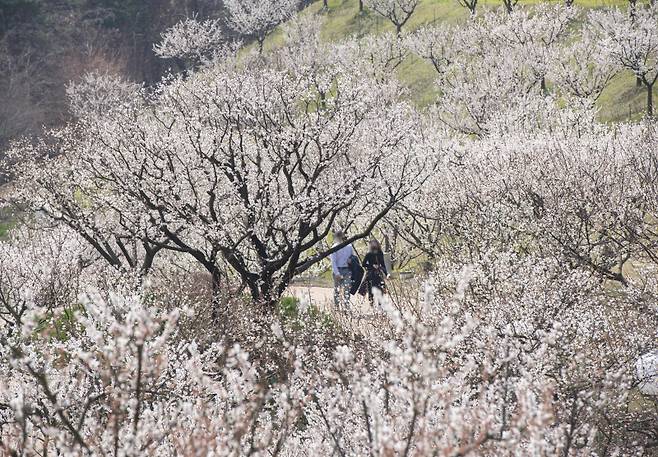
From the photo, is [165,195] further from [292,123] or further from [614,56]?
[614,56]

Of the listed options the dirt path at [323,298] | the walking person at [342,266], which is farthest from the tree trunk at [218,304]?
the walking person at [342,266]

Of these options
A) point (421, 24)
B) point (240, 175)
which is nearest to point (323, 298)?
point (240, 175)

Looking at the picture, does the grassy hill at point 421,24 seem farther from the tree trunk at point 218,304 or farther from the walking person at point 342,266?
the tree trunk at point 218,304

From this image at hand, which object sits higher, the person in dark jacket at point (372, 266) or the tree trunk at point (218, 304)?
the person in dark jacket at point (372, 266)

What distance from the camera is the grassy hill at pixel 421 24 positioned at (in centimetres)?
3262

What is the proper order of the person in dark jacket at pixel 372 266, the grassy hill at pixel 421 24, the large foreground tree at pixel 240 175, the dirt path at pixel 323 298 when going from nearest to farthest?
1. the large foreground tree at pixel 240 175
2. the dirt path at pixel 323 298
3. the person in dark jacket at pixel 372 266
4. the grassy hill at pixel 421 24

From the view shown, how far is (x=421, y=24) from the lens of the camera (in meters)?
49.3

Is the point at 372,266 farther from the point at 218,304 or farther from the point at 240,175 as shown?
the point at 218,304

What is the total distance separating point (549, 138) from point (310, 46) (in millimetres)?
30247

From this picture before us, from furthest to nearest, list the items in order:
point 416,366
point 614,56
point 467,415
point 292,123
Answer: point 614,56, point 292,123, point 467,415, point 416,366

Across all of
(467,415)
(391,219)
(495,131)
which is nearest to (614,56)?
(495,131)

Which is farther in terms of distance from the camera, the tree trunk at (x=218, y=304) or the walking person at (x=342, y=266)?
the walking person at (x=342, y=266)

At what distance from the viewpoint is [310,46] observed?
47000mm

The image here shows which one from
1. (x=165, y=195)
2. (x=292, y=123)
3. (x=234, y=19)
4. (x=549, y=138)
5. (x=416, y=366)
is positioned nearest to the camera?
(x=416, y=366)
